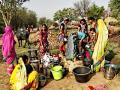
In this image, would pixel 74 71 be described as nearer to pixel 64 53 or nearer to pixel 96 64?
pixel 96 64

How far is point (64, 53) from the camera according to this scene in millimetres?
11656

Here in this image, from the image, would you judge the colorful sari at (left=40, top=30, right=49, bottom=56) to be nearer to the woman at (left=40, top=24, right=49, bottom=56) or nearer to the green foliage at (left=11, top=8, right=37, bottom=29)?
the woman at (left=40, top=24, right=49, bottom=56)

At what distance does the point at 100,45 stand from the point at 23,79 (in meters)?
3.02

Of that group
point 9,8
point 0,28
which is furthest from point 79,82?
point 0,28

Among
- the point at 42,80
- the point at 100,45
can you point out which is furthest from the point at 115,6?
the point at 42,80

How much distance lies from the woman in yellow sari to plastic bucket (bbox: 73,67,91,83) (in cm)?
137

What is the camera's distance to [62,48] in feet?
38.2

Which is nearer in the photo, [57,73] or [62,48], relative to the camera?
[57,73]

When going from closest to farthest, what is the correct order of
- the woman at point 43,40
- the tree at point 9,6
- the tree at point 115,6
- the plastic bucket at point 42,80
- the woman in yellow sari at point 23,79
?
the woman in yellow sari at point 23,79 → the plastic bucket at point 42,80 → the woman at point 43,40 → the tree at point 115,6 → the tree at point 9,6

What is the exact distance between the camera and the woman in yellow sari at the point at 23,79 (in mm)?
8078

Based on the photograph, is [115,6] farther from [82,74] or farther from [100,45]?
[82,74]

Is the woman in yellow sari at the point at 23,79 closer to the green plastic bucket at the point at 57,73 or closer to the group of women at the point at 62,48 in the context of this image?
the group of women at the point at 62,48

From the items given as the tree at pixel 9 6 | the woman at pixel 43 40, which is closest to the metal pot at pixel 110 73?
the woman at pixel 43 40

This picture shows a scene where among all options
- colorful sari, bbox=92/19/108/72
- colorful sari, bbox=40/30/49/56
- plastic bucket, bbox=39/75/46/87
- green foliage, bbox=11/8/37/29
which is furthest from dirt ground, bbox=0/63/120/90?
green foliage, bbox=11/8/37/29
